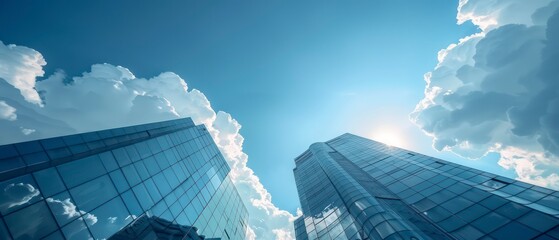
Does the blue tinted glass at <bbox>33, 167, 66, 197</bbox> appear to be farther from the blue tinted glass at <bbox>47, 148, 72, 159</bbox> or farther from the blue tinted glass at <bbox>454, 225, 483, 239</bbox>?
A: the blue tinted glass at <bbox>454, 225, 483, 239</bbox>

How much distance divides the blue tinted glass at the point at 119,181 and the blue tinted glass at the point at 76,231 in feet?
14.4

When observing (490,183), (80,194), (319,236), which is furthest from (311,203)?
(80,194)

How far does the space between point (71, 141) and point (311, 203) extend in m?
30.1

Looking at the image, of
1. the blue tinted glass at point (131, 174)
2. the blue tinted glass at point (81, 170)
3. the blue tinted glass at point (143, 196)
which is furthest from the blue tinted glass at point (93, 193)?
the blue tinted glass at point (143, 196)

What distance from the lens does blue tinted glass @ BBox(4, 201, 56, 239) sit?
980 centimetres

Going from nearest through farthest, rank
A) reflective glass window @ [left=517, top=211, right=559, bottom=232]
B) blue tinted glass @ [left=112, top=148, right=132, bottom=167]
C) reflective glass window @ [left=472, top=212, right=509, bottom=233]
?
reflective glass window @ [left=517, top=211, right=559, bottom=232] → reflective glass window @ [left=472, top=212, right=509, bottom=233] → blue tinted glass @ [left=112, top=148, right=132, bottom=167]

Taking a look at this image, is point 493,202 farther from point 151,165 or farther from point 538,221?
point 151,165

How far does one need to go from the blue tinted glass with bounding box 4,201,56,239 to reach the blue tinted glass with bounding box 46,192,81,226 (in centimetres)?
28

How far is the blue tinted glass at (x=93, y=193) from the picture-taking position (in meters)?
13.3

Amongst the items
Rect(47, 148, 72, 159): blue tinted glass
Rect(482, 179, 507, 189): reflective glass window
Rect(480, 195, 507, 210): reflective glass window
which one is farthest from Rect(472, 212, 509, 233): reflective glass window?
Rect(47, 148, 72, 159): blue tinted glass

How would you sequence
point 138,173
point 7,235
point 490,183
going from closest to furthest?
point 7,235
point 138,173
point 490,183

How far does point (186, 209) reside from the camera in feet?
80.4

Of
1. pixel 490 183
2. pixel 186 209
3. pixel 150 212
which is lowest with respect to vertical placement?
pixel 490 183

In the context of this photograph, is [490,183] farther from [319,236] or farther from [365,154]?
[365,154]
